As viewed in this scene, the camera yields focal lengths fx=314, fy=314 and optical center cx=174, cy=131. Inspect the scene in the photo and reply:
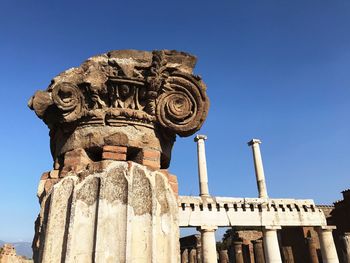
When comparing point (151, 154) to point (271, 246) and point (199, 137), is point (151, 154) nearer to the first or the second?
point (271, 246)

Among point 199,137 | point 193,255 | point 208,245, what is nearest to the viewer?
point 208,245

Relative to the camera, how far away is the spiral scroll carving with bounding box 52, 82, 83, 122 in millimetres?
2963

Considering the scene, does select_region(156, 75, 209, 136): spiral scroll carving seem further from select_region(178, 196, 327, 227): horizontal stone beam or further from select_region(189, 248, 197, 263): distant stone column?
select_region(189, 248, 197, 263): distant stone column

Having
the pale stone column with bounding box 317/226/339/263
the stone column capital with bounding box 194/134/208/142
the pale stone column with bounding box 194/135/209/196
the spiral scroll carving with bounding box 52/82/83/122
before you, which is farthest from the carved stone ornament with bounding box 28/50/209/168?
the pale stone column with bounding box 317/226/339/263

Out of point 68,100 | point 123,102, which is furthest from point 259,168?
point 68,100

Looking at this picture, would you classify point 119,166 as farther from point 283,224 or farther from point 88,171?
point 283,224

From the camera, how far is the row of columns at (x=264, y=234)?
14.9 metres

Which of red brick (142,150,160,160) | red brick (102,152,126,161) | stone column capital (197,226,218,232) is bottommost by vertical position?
red brick (102,152,126,161)

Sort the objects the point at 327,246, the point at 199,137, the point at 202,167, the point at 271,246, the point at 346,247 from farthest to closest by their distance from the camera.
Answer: the point at 199,137, the point at 202,167, the point at 327,246, the point at 271,246, the point at 346,247

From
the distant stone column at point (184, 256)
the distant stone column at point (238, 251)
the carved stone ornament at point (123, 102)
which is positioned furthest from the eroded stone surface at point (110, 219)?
the distant stone column at point (184, 256)

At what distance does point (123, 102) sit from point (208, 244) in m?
13.1

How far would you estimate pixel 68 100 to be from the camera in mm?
2980

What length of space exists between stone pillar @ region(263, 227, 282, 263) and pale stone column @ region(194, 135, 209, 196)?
3716mm

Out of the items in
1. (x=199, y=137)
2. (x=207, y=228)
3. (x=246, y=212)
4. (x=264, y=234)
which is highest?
(x=199, y=137)
